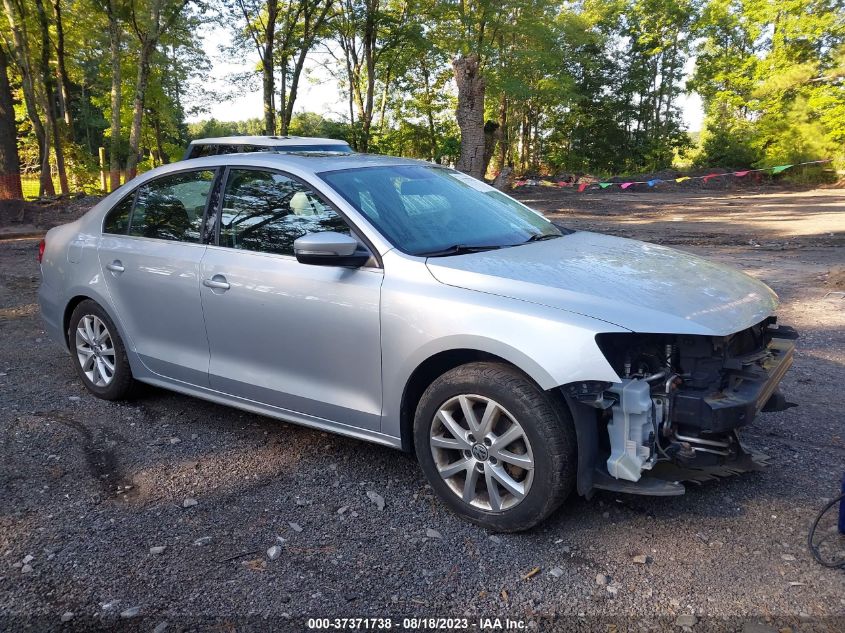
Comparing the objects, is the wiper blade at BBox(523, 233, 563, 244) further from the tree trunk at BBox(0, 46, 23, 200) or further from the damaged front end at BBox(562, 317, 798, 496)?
the tree trunk at BBox(0, 46, 23, 200)

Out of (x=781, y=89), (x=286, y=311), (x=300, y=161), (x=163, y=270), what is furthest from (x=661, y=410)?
(x=781, y=89)

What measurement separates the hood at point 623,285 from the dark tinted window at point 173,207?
173 cm

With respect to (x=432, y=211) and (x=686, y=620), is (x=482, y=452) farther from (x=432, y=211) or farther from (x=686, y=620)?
(x=432, y=211)

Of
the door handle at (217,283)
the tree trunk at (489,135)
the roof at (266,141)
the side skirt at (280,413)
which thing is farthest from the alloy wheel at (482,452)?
the tree trunk at (489,135)

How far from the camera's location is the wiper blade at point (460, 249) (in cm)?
342

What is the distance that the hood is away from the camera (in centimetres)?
287

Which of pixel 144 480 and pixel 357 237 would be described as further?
pixel 144 480

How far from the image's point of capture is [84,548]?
3102 mm

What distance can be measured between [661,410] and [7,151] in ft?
60.3

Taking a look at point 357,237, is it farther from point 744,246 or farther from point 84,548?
point 744,246

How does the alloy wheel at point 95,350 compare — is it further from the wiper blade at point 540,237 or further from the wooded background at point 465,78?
the wooded background at point 465,78

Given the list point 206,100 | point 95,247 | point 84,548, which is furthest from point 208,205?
point 206,100

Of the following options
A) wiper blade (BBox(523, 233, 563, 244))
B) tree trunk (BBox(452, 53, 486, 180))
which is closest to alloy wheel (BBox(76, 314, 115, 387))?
wiper blade (BBox(523, 233, 563, 244))

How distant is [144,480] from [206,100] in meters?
31.4
